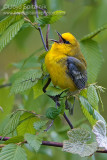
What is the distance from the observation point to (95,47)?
283 centimetres

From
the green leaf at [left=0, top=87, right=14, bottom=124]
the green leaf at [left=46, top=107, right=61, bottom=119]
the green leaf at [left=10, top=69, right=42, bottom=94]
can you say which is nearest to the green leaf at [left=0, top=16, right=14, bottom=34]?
the green leaf at [left=10, top=69, right=42, bottom=94]

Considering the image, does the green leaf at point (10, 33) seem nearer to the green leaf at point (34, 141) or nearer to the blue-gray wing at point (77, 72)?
the green leaf at point (34, 141)

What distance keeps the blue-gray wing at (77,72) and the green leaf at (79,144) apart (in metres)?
1.24

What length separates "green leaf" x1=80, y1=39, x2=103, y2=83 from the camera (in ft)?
9.15

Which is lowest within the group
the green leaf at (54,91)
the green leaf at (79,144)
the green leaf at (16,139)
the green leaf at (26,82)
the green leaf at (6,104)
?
the green leaf at (6,104)

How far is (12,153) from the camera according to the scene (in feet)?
5.29

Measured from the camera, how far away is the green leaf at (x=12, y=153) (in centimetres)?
159

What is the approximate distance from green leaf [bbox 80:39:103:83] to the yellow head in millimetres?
330

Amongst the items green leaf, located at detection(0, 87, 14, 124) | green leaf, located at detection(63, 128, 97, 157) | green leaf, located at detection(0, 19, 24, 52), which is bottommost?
green leaf, located at detection(0, 87, 14, 124)

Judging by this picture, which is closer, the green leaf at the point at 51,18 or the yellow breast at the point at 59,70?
the green leaf at the point at 51,18

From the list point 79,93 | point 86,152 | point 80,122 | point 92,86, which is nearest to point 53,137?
point 80,122

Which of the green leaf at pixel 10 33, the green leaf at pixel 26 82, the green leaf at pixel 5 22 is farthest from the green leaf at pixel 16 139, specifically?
the green leaf at pixel 5 22

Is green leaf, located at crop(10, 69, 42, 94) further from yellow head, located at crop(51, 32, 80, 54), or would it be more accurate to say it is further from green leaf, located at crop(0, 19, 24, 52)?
yellow head, located at crop(51, 32, 80, 54)

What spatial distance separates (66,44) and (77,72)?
436 mm
